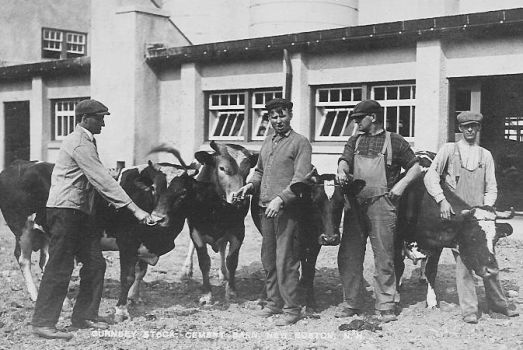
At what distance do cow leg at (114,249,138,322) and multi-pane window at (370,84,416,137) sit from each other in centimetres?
836

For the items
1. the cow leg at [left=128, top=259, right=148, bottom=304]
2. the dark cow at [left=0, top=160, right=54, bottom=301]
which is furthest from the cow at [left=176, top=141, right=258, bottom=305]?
the dark cow at [left=0, top=160, right=54, bottom=301]

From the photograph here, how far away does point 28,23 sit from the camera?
29453mm

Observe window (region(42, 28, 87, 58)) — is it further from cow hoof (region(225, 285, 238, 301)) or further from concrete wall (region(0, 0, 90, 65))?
cow hoof (region(225, 285, 238, 301))

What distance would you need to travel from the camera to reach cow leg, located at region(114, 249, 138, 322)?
Result: 7.32 m

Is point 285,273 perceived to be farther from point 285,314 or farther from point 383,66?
point 383,66

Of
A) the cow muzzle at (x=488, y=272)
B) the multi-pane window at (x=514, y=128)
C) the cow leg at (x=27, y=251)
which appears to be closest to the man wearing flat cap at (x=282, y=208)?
the cow muzzle at (x=488, y=272)

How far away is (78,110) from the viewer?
687cm

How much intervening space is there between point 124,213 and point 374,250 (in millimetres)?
2673

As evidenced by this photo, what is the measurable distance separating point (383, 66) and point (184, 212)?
26.7ft

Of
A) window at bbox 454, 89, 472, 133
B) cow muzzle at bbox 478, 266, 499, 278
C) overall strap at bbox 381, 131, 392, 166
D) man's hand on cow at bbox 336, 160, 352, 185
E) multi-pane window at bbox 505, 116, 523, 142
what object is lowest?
cow muzzle at bbox 478, 266, 499, 278

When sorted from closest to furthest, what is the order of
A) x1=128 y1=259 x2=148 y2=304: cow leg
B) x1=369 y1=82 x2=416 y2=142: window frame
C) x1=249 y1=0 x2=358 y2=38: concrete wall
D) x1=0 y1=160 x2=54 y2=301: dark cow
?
1. x1=128 y1=259 x2=148 y2=304: cow leg
2. x1=0 y1=160 x2=54 y2=301: dark cow
3. x1=369 y1=82 x2=416 y2=142: window frame
4. x1=249 y1=0 x2=358 y2=38: concrete wall

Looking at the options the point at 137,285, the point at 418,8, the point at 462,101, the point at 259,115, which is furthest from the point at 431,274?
the point at 418,8

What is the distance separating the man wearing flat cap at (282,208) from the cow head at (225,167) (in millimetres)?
420

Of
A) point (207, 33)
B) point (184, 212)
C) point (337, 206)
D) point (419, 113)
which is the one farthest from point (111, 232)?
point (207, 33)
